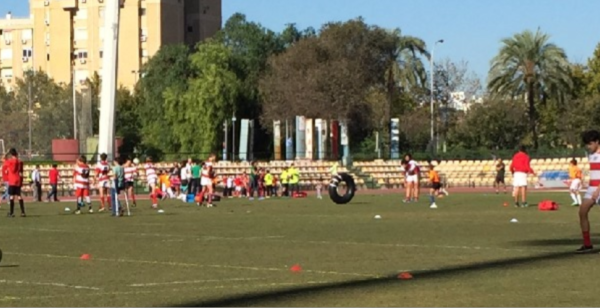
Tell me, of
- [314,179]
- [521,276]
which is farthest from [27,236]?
[314,179]

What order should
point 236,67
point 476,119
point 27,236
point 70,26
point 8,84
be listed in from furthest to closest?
point 8,84 → point 70,26 → point 236,67 → point 476,119 → point 27,236

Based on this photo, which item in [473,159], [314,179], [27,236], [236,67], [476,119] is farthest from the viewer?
[236,67]

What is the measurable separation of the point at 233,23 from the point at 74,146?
3216 centimetres

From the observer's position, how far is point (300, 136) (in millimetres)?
80938

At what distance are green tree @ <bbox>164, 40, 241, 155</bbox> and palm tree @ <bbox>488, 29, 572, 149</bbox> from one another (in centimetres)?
2426

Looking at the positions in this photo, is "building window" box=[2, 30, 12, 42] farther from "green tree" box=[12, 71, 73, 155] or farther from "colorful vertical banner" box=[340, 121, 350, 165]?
"colorful vertical banner" box=[340, 121, 350, 165]

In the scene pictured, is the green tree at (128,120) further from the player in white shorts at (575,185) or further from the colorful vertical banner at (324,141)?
the player in white shorts at (575,185)

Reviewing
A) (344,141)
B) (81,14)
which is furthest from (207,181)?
(81,14)

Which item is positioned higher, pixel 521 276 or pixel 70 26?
pixel 70 26

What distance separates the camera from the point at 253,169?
2470 inches

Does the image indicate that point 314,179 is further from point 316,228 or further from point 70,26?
point 70,26

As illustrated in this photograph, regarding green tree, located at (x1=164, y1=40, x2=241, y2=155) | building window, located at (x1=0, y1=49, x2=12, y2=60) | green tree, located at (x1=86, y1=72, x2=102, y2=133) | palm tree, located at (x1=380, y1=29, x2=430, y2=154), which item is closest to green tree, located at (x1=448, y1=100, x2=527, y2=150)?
palm tree, located at (x1=380, y1=29, x2=430, y2=154)

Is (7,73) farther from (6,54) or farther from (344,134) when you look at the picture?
(344,134)

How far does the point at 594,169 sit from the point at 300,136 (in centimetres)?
6066
